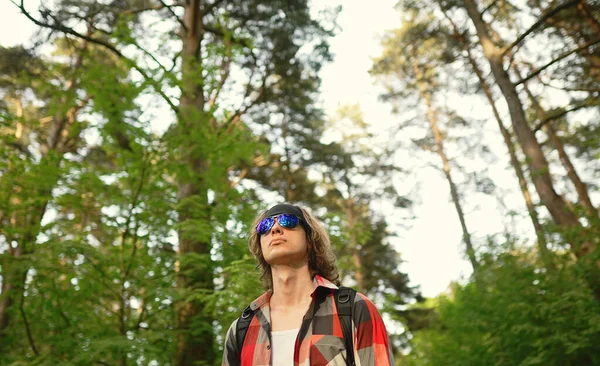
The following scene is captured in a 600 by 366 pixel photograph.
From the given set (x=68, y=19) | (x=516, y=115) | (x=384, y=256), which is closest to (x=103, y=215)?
(x=68, y=19)

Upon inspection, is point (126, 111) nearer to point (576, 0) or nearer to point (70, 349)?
point (70, 349)

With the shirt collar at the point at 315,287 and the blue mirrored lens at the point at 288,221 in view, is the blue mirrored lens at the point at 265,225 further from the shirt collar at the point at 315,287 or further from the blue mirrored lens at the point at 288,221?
the shirt collar at the point at 315,287

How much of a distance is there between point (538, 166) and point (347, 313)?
795 centimetres

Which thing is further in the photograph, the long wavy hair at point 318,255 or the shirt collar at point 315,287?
the long wavy hair at point 318,255

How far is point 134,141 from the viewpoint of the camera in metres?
4.80

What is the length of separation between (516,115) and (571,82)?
3083mm

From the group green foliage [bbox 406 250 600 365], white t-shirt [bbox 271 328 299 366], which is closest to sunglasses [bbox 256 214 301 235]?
white t-shirt [bbox 271 328 299 366]

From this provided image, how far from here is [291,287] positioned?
7.38 ft

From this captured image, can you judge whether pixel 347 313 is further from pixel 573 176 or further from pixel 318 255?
pixel 573 176

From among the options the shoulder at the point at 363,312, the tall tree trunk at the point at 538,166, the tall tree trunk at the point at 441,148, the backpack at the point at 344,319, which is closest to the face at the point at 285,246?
the backpack at the point at 344,319

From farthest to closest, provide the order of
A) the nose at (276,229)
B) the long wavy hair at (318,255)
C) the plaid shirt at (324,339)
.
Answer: the long wavy hair at (318,255) < the nose at (276,229) < the plaid shirt at (324,339)

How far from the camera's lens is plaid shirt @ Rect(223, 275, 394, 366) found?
1.86 m

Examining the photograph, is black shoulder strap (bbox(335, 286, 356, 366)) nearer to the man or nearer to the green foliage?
the man

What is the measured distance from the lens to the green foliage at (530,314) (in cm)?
661
